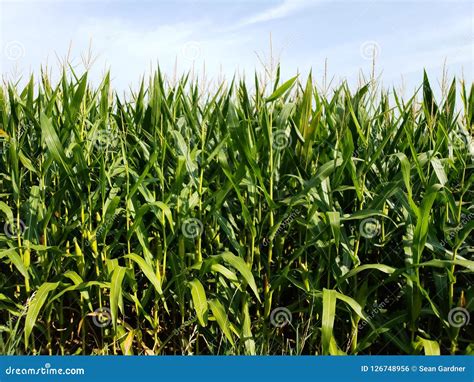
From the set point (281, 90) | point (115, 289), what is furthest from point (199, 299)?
point (281, 90)

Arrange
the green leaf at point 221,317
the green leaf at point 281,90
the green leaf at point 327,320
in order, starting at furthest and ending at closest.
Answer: the green leaf at point 281,90
the green leaf at point 221,317
the green leaf at point 327,320

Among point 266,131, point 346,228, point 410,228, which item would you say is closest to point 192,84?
point 266,131

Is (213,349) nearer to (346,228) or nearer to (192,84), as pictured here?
(346,228)

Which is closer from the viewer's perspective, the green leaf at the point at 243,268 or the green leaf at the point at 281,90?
the green leaf at the point at 243,268

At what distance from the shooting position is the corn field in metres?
2.98

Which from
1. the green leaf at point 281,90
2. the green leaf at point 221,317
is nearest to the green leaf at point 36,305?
the green leaf at point 221,317

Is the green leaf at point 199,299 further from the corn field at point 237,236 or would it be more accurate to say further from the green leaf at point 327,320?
the green leaf at point 327,320

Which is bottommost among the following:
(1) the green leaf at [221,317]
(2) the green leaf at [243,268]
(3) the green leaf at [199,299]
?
(1) the green leaf at [221,317]

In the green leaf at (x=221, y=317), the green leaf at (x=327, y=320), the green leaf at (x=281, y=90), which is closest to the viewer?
the green leaf at (x=327, y=320)

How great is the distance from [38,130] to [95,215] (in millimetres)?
677

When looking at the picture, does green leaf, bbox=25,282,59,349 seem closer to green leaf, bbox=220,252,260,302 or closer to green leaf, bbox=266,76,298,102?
green leaf, bbox=220,252,260,302

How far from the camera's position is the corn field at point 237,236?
9.78ft

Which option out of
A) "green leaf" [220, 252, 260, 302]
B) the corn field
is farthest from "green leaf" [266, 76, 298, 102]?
"green leaf" [220, 252, 260, 302]

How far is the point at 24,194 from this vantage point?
345cm
